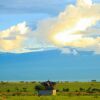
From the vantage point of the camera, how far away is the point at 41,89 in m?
86.0

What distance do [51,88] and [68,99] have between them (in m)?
28.1

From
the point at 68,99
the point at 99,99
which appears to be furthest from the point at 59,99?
the point at 99,99

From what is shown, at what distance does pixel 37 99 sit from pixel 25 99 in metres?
1.67

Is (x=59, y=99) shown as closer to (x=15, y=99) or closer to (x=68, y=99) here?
(x=68, y=99)

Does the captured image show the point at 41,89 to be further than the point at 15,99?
Yes

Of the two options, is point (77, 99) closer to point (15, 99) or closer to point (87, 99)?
point (87, 99)

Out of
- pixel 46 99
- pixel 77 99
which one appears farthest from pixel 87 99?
pixel 46 99

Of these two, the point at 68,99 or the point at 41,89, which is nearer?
the point at 68,99

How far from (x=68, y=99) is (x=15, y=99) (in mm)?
7409

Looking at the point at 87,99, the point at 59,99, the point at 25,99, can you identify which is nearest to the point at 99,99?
the point at 87,99

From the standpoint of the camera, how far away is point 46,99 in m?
58.6

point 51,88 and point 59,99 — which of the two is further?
point 51,88

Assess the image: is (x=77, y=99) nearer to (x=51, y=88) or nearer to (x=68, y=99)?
(x=68, y=99)

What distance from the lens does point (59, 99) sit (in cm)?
5819
